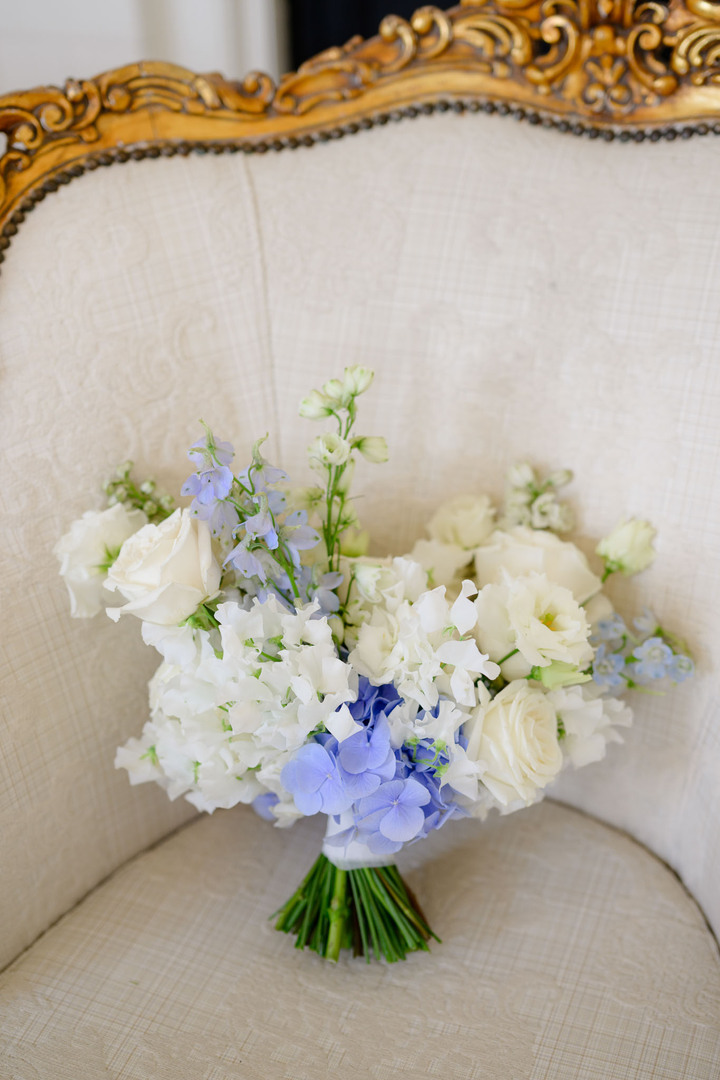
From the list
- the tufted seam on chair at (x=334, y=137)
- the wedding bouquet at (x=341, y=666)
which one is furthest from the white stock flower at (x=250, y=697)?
the tufted seam on chair at (x=334, y=137)

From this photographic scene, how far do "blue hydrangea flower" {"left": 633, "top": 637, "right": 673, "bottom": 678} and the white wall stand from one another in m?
0.95

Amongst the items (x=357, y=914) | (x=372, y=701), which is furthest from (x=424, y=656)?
(x=357, y=914)

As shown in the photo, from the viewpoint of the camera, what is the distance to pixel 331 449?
1.90 feet

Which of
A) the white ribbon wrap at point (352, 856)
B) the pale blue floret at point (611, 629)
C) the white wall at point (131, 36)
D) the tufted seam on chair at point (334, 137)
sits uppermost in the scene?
the white wall at point (131, 36)

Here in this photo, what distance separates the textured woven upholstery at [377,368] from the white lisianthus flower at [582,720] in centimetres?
12

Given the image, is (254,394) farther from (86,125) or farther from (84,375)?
(86,125)

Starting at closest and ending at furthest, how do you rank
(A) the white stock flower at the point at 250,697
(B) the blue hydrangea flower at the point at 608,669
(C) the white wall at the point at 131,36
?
(A) the white stock flower at the point at 250,697, (B) the blue hydrangea flower at the point at 608,669, (C) the white wall at the point at 131,36

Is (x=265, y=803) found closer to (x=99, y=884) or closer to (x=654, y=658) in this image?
(x=99, y=884)

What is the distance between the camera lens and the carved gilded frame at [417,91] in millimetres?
Result: 704

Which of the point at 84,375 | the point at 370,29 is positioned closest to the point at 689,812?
the point at 84,375

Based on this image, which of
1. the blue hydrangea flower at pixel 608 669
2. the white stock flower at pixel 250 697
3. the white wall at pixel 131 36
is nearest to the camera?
the white stock flower at pixel 250 697

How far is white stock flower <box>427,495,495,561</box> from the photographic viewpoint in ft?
2.47

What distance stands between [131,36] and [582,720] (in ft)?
3.35

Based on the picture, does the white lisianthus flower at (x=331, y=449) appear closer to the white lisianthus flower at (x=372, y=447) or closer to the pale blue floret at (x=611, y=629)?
the white lisianthus flower at (x=372, y=447)
